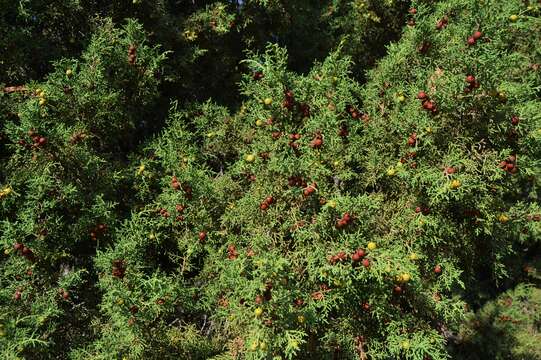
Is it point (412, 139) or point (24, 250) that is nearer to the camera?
point (412, 139)

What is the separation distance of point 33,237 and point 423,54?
424cm

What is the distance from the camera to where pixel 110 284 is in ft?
12.0

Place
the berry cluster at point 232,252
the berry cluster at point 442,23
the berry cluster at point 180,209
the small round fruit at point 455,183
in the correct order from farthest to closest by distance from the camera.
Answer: the berry cluster at point 442,23, the berry cluster at point 180,209, the berry cluster at point 232,252, the small round fruit at point 455,183

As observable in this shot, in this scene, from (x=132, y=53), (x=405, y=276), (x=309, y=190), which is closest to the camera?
(x=405, y=276)

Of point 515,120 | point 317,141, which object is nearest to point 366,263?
point 317,141

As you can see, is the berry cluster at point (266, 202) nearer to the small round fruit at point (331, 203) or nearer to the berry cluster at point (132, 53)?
the small round fruit at point (331, 203)

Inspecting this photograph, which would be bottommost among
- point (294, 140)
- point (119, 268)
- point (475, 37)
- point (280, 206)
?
point (119, 268)

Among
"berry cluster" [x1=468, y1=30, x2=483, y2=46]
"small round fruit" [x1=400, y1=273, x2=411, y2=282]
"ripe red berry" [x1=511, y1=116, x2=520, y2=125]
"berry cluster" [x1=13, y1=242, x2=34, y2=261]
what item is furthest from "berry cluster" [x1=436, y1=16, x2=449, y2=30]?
"berry cluster" [x1=13, y1=242, x2=34, y2=261]

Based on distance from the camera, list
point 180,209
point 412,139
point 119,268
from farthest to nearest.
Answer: point 180,209 < point 119,268 < point 412,139

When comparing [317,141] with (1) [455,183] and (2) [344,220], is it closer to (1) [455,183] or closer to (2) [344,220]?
(2) [344,220]

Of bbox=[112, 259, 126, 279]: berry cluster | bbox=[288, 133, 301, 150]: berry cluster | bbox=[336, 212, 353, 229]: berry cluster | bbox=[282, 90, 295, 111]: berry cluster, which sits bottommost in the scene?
bbox=[112, 259, 126, 279]: berry cluster

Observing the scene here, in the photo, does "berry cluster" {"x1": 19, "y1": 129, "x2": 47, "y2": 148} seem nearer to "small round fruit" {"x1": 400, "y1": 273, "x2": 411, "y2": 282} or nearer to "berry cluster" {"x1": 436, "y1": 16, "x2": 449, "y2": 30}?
"small round fruit" {"x1": 400, "y1": 273, "x2": 411, "y2": 282}

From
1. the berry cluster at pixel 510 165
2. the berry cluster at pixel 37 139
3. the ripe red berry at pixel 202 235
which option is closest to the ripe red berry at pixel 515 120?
the berry cluster at pixel 510 165

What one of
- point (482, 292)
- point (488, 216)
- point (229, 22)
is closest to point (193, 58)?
point (229, 22)
